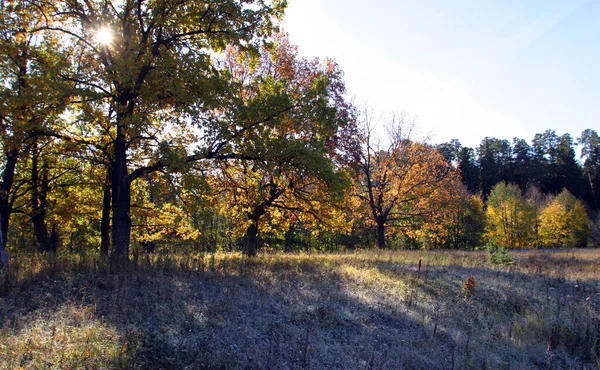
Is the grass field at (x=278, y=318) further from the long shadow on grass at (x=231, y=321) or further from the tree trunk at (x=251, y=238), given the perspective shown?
the tree trunk at (x=251, y=238)

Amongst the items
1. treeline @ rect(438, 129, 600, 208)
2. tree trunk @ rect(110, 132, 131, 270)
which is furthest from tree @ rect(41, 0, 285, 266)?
treeline @ rect(438, 129, 600, 208)

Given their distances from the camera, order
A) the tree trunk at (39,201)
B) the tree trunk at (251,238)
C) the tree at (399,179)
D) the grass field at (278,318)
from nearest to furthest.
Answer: the grass field at (278,318)
the tree trunk at (251,238)
the tree trunk at (39,201)
the tree at (399,179)

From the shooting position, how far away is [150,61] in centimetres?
1054

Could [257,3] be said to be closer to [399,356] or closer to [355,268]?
[355,268]

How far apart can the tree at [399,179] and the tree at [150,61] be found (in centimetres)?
1468

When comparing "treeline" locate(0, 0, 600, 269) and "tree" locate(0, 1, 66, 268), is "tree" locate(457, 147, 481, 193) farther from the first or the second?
"tree" locate(0, 1, 66, 268)

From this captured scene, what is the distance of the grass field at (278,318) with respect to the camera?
19.4 feet

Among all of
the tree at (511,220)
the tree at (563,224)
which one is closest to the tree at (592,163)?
the tree at (563,224)

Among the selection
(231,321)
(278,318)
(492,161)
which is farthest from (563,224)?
(231,321)

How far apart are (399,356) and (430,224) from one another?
18700mm

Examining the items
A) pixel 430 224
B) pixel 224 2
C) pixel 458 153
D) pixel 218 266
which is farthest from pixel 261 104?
pixel 458 153

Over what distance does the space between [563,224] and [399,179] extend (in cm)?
4064

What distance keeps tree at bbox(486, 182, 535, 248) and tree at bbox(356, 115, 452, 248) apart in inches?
1251

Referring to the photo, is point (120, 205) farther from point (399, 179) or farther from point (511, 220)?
point (511, 220)
